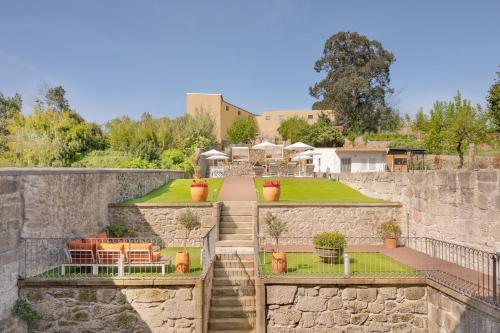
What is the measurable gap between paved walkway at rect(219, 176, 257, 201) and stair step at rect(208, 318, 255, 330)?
7078 mm

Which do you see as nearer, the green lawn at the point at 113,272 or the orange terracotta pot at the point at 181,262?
the green lawn at the point at 113,272

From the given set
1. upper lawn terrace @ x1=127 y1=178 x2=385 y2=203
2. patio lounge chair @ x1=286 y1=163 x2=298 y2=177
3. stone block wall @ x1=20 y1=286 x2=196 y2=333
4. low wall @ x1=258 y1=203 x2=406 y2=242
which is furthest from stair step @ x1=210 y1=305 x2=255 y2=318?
patio lounge chair @ x1=286 y1=163 x2=298 y2=177

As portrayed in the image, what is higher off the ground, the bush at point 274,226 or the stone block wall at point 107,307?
the bush at point 274,226

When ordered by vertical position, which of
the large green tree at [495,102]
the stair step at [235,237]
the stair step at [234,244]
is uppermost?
the large green tree at [495,102]

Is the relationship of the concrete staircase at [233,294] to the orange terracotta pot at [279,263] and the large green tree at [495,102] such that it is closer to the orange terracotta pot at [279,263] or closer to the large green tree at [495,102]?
the orange terracotta pot at [279,263]

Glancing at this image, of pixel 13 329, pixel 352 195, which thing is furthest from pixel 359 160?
pixel 13 329

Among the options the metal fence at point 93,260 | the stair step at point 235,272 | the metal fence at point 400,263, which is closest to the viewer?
the metal fence at point 400,263

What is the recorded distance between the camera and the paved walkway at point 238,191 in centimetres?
1733

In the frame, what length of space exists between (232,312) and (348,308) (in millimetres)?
3219

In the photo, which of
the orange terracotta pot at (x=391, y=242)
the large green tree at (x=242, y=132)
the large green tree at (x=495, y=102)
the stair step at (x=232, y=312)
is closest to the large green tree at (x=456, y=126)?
the large green tree at (x=495, y=102)

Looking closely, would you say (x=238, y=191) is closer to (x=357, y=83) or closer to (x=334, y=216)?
(x=334, y=216)

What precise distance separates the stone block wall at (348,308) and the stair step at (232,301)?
1.27 meters

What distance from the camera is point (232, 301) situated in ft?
36.3

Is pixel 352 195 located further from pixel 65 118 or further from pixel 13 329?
pixel 65 118
